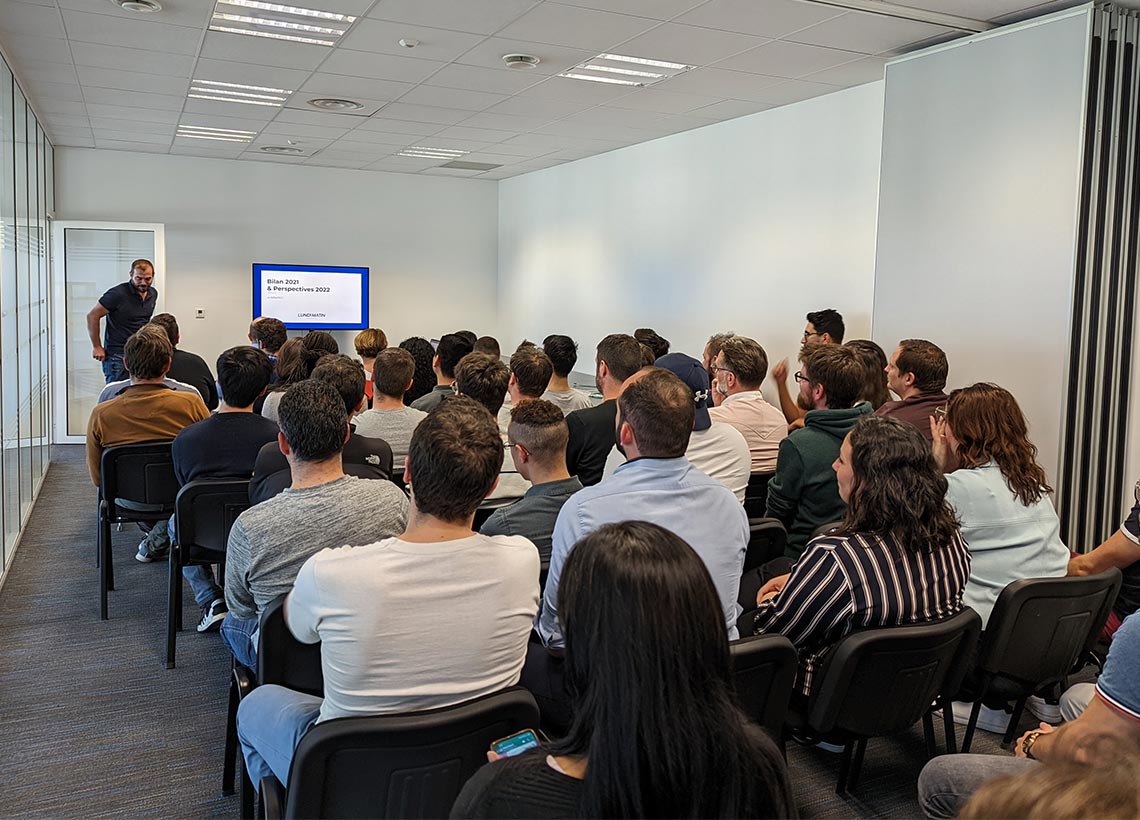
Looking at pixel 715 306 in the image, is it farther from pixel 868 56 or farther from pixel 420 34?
pixel 420 34

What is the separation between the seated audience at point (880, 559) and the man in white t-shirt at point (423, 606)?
0.83 m

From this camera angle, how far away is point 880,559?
2.33 meters

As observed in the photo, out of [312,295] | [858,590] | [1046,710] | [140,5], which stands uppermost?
[140,5]

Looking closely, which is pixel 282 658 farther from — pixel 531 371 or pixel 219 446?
pixel 531 371

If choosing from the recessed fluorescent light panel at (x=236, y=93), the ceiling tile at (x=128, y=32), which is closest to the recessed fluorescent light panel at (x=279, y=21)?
the ceiling tile at (x=128, y=32)

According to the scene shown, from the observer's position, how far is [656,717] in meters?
1.15

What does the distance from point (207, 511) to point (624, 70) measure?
3974 mm

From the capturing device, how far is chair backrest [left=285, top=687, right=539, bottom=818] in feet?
5.41

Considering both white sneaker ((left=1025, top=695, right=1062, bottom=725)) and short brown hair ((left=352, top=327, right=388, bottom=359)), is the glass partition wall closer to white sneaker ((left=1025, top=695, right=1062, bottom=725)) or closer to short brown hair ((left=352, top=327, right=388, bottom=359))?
short brown hair ((left=352, top=327, right=388, bottom=359))

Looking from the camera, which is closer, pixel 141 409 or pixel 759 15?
pixel 141 409

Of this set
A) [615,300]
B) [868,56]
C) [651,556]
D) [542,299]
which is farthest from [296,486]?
[542,299]

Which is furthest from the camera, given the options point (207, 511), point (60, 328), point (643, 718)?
point (60, 328)

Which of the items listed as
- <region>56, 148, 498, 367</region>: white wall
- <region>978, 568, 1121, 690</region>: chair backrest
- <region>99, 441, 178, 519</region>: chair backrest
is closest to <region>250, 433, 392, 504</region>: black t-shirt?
<region>99, 441, 178, 519</region>: chair backrest

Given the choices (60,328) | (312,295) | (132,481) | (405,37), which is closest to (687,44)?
(405,37)
